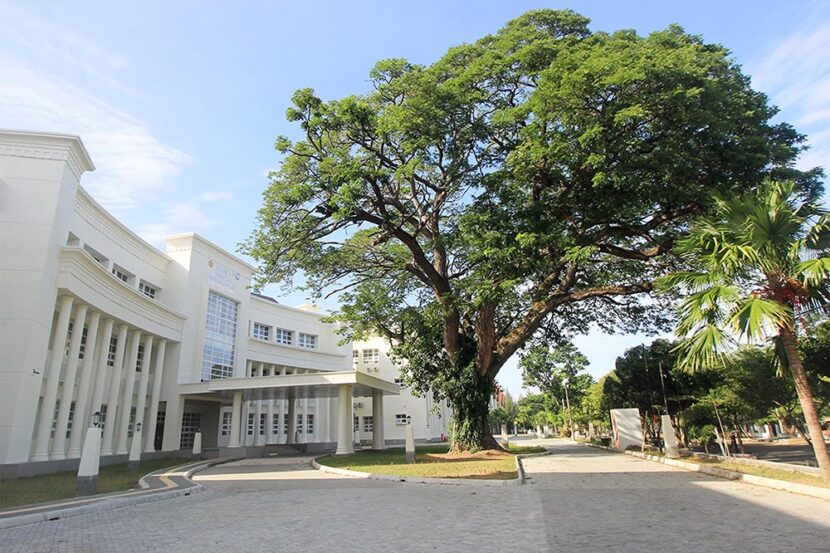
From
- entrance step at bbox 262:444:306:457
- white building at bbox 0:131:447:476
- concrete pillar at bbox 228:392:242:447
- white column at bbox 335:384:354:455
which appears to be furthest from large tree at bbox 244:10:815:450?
entrance step at bbox 262:444:306:457

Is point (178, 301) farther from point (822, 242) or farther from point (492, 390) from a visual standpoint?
point (822, 242)

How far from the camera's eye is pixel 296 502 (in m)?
9.56

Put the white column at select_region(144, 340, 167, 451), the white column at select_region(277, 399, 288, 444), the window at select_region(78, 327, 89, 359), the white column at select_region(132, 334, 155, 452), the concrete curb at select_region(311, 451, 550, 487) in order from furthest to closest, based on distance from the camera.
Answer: the white column at select_region(277, 399, 288, 444) < the white column at select_region(144, 340, 167, 451) < the white column at select_region(132, 334, 155, 452) < the window at select_region(78, 327, 89, 359) < the concrete curb at select_region(311, 451, 550, 487)

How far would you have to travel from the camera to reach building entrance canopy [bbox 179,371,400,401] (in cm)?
2519

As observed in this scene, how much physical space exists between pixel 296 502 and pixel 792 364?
993 centimetres

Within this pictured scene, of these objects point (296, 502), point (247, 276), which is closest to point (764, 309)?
point (296, 502)

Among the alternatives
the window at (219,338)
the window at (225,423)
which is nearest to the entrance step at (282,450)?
the window at (225,423)

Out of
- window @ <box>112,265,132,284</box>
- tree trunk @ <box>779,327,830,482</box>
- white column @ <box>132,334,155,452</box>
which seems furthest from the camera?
window @ <box>112,265,132,284</box>

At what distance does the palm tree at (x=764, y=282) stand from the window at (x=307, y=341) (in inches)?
1459

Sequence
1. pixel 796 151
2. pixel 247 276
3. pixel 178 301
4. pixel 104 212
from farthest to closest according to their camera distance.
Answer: pixel 247 276
pixel 178 301
pixel 104 212
pixel 796 151

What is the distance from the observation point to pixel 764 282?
9.95 metres

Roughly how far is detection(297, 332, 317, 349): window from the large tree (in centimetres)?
2351

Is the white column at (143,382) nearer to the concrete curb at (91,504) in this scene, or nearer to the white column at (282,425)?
the white column at (282,425)

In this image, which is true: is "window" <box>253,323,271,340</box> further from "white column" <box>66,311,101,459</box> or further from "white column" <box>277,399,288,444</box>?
"white column" <box>66,311,101,459</box>
